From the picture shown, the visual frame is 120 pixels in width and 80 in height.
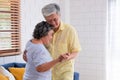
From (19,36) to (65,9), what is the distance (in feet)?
4.11

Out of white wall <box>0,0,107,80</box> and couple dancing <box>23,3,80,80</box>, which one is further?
white wall <box>0,0,107,80</box>

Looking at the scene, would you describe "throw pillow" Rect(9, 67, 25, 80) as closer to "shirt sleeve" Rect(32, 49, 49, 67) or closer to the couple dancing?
the couple dancing

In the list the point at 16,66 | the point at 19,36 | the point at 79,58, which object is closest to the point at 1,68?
the point at 16,66

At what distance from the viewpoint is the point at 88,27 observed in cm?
435

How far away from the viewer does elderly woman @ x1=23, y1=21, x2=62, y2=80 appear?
1.88 m

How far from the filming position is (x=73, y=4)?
178 inches

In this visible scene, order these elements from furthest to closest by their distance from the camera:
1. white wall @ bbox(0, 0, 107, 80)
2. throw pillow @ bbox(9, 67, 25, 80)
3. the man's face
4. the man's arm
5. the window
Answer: white wall @ bbox(0, 0, 107, 80)
the window
throw pillow @ bbox(9, 67, 25, 80)
the man's face
the man's arm

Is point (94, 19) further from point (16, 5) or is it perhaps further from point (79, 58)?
point (16, 5)

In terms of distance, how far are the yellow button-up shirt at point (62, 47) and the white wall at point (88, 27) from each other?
1.75m

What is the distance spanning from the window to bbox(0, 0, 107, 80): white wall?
421 mm

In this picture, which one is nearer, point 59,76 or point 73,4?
point 59,76

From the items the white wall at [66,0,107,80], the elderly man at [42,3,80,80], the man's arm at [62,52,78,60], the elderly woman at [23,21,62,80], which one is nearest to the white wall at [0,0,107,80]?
the white wall at [66,0,107,80]

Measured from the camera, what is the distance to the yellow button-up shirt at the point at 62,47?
7.29ft

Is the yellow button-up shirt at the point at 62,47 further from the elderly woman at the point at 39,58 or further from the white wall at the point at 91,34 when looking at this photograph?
the white wall at the point at 91,34
